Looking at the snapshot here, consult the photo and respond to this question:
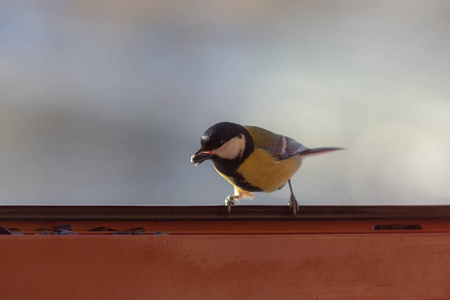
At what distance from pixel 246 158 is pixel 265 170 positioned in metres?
0.07

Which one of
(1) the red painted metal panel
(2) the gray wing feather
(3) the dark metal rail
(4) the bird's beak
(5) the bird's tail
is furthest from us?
(5) the bird's tail

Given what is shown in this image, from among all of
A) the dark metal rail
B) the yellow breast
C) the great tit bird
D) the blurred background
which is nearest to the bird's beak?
the great tit bird

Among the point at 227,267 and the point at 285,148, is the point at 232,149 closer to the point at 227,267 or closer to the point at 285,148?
the point at 285,148

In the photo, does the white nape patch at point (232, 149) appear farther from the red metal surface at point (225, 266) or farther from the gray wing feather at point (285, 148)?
the red metal surface at point (225, 266)

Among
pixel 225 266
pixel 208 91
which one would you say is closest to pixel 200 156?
pixel 225 266

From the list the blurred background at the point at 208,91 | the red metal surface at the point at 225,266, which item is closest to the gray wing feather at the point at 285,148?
the blurred background at the point at 208,91

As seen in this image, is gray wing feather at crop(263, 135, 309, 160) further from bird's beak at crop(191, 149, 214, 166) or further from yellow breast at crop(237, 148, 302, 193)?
bird's beak at crop(191, 149, 214, 166)

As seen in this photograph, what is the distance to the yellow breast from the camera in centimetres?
159

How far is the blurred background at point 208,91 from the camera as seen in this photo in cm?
263

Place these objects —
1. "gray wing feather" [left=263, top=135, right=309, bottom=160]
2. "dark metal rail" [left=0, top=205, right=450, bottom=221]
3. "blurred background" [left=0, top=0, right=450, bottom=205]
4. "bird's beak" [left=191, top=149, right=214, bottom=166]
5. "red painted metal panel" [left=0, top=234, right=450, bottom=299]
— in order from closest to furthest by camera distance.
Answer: "red painted metal panel" [left=0, top=234, right=450, bottom=299], "dark metal rail" [left=0, top=205, right=450, bottom=221], "bird's beak" [left=191, top=149, right=214, bottom=166], "gray wing feather" [left=263, top=135, right=309, bottom=160], "blurred background" [left=0, top=0, right=450, bottom=205]

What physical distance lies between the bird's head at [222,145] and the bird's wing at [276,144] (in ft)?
0.24

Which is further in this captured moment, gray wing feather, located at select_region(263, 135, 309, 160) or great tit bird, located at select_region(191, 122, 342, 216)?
gray wing feather, located at select_region(263, 135, 309, 160)

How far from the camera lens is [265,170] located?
1615mm

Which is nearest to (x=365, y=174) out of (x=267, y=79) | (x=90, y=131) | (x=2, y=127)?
(x=267, y=79)
